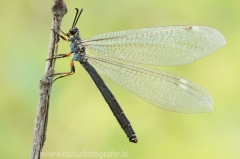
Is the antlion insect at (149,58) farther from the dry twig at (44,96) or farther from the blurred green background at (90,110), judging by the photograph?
the blurred green background at (90,110)

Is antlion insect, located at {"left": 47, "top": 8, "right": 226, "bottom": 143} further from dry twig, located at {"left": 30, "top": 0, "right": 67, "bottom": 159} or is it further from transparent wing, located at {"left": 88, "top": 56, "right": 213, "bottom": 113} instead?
dry twig, located at {"left": 30, "top": 0, "right": 67, "bottom": 159}

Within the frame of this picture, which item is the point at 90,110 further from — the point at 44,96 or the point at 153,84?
the point at 44,96

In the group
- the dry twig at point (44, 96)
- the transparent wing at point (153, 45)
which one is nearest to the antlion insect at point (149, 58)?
the transparent wing at point (153, 45)

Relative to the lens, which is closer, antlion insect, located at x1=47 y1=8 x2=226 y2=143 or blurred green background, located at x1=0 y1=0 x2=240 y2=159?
antlion insect, located at x1=47 y1=8 x2=226 y2=143

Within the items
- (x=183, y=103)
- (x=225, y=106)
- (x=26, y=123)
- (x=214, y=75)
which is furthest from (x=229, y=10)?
(x=26, y=123)

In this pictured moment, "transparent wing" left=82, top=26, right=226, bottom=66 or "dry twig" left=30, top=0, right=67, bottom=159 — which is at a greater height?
"transparent wing" left=82, top=26, right=226, bottom=66

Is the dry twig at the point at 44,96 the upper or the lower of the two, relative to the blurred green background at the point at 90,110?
lower

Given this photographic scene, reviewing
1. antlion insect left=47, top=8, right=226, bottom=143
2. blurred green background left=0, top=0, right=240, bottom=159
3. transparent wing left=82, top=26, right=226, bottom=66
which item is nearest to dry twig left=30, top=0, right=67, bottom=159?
antlion insect left=47, top=8, right=226, bottom=143

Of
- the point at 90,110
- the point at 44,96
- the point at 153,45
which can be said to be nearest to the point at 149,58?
the point at 153,45

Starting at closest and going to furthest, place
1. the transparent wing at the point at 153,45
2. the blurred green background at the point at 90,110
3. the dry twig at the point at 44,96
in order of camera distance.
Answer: the dry twig at the point at 44,96 < the transparent wing at the point at 153,45 < the blurred green background at the point at 90,110
